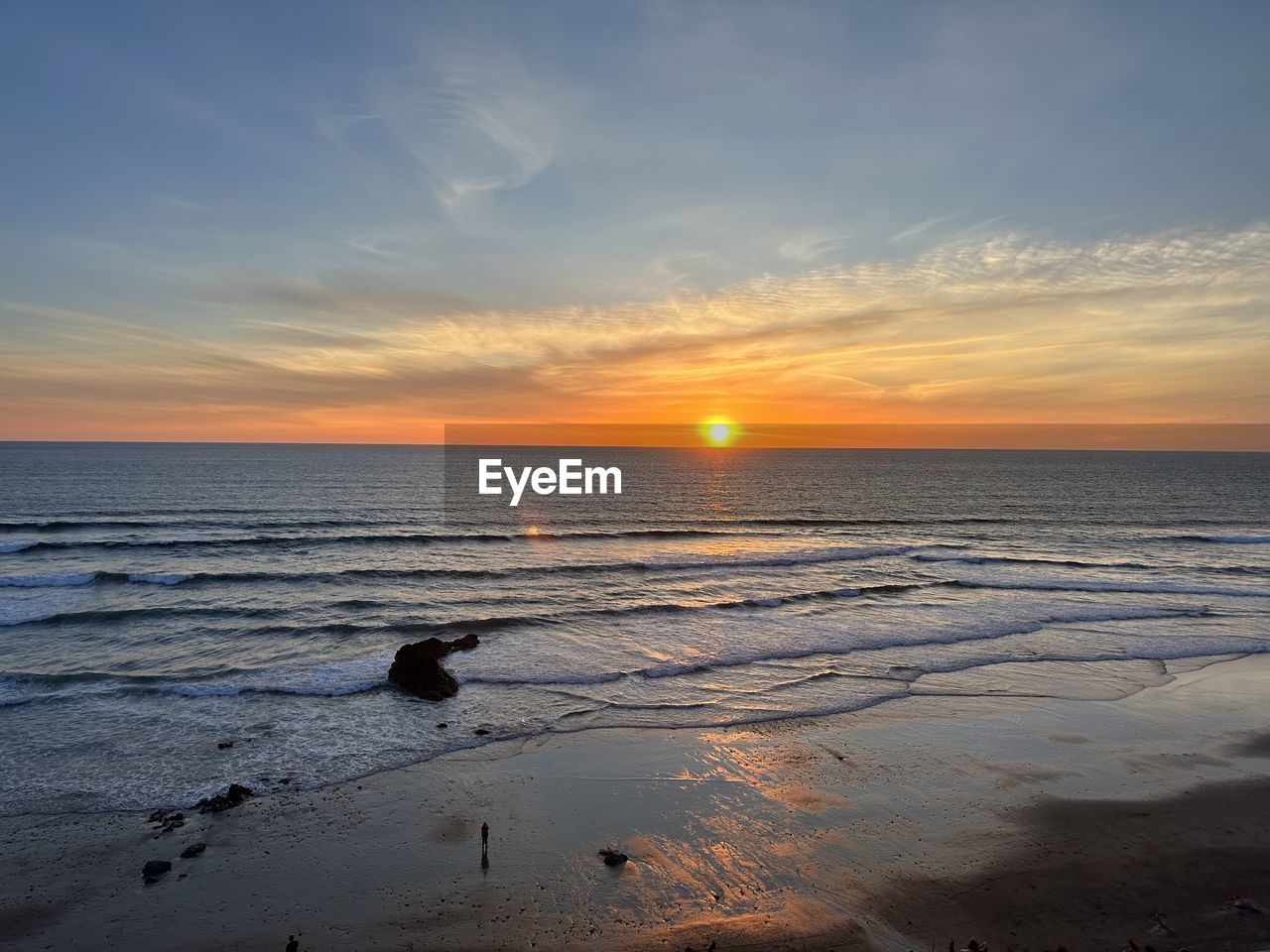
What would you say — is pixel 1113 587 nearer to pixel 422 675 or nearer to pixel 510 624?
pixel 510 624

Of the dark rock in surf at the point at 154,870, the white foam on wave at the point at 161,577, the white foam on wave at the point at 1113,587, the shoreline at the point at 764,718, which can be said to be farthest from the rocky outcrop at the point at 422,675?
the white foam on wave at the point at 1113,587

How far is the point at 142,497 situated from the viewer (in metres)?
74.8

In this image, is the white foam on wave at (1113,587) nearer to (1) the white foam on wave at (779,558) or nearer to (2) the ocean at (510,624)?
(2) the ocean at (510,624)

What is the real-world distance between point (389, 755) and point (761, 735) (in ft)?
31.5

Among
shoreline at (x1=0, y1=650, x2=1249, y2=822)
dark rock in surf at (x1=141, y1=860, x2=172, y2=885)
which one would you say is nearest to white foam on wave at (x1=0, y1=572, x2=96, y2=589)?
shoreline at (x1=0, y1=650, x2=1249, y2=822)

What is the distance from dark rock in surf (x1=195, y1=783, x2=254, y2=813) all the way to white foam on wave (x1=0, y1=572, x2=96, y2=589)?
2783 centimetres

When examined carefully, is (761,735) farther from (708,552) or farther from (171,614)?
(708,552)

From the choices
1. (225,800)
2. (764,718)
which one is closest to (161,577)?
(225,800)

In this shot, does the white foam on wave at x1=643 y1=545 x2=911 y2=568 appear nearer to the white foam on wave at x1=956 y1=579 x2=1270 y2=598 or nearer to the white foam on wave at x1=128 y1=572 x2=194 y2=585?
the white foam on wave at x1=956 y1=579 x2=1270 y2=598

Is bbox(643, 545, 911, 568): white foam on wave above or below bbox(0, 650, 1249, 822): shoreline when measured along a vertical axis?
above

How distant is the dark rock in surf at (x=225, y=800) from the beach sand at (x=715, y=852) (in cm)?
25

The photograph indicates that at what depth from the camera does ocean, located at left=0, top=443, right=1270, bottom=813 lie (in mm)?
19172

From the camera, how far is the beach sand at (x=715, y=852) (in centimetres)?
1123

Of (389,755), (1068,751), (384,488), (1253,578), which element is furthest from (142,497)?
(1253,578)
